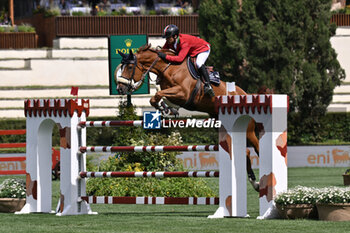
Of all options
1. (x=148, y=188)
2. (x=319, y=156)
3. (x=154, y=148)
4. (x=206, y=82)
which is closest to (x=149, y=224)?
(x=154, y=148)

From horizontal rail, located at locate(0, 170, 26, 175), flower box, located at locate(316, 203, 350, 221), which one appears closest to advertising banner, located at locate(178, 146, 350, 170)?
horizontal rail, located at locate(0, 170, 26, 175)

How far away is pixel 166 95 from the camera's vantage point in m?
13.0

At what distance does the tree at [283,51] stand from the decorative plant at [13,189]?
21.8 m

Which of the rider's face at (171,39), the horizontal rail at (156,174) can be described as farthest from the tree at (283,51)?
the horizontal rail at (156,174)

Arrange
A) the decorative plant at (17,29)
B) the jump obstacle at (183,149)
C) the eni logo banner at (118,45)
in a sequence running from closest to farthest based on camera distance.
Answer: the jump obstacle at (183,149) < the eni logo banner at (118,45) < the decorative plant at (17,29)

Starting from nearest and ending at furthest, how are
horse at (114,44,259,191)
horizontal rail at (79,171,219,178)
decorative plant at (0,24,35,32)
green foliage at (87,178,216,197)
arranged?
horizontal rail at (79,171,219,178) → horse at (114,44,259,191) → green foliage at (87,178,216,197) → decorative plant at (0,24,35,32)

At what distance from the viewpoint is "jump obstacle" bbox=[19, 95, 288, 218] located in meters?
11.5

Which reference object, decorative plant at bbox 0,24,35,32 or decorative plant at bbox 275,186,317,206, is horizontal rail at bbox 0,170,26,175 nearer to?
decorative plant at bbox 275,186,317,206

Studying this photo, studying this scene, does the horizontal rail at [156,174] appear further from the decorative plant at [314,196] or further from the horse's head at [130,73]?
the horse's head at [130,73]

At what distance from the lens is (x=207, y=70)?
1359 cm

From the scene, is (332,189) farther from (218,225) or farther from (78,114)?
(78,114)

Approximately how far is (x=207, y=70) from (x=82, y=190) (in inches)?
106

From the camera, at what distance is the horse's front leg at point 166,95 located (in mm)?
12852

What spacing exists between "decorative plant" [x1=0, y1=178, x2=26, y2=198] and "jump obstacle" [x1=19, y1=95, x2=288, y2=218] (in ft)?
0.71
